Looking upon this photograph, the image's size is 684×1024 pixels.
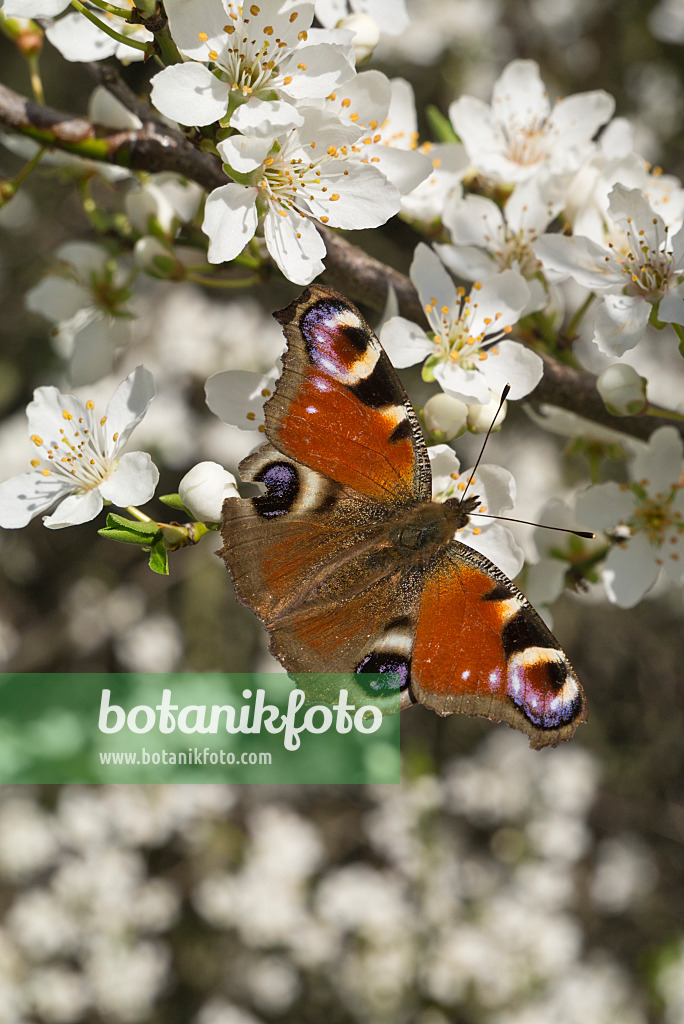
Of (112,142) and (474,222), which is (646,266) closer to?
(474,222)

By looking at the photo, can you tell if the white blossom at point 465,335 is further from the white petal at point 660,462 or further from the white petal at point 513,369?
the white petal at point 660,462

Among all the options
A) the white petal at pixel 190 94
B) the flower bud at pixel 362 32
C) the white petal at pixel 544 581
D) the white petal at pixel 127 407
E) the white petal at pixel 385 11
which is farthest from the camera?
the white petal at pixel 544 581

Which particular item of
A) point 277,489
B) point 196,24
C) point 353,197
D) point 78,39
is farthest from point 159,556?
point 78,39

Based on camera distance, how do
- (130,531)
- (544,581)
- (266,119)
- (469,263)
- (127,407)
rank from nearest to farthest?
(266,119)
(130,531)
(127,407)
(469,263)
(544,581)

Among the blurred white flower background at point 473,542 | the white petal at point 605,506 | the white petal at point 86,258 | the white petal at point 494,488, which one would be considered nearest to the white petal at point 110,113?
the blurred white flower background at point 473,542

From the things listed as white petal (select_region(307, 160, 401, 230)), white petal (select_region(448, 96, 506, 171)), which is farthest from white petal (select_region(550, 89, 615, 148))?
white petal (select_region(307, 160, 401, 230))

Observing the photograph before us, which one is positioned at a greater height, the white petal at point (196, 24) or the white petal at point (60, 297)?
the white petal at point (196, 24)

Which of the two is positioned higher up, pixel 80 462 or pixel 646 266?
pixel 646 266

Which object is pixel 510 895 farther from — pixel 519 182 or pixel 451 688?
pixel 519 182
